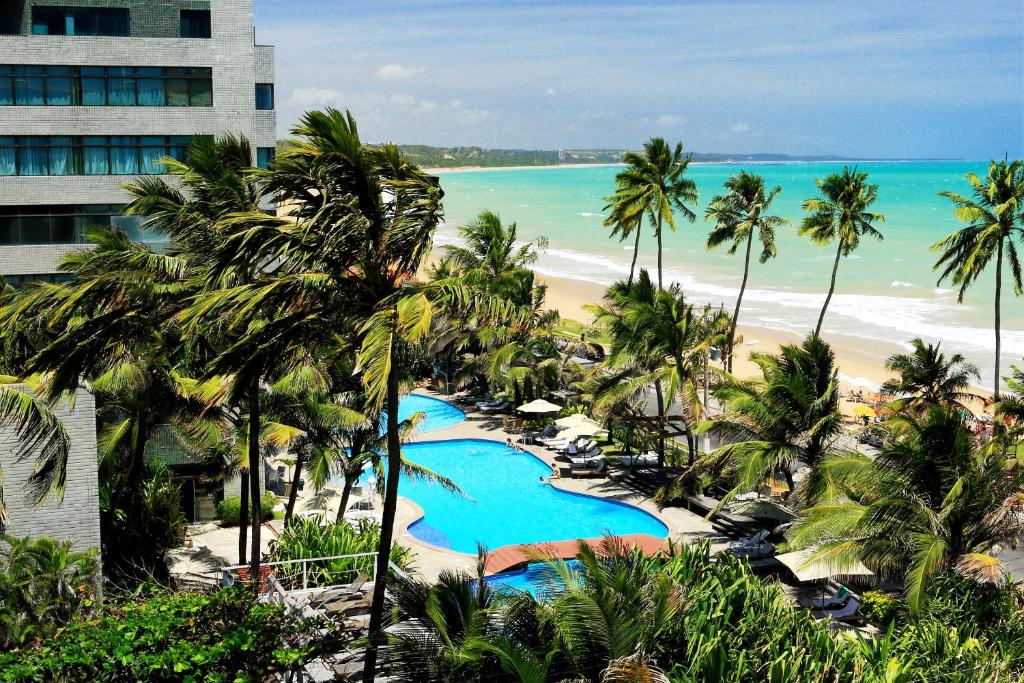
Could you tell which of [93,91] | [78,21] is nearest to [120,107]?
[93,91]

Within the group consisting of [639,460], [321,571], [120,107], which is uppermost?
[120,107]

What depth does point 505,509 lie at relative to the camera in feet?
93.1

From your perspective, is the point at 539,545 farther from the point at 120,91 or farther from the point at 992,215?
the point at 992,215

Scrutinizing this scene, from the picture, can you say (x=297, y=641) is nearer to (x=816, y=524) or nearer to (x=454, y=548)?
(x=816, y=524)

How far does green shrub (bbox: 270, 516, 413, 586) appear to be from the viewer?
1912 centimetres

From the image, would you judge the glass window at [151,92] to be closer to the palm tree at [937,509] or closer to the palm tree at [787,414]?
the palm tree at [787,414]

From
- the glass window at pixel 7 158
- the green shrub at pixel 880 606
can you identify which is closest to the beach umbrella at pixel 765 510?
the green shrub at pixel 880 606

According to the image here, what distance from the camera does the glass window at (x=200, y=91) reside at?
2758 cm

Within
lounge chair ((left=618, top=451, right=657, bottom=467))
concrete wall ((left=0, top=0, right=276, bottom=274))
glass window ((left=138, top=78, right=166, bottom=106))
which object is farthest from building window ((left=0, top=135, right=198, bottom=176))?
lounge chair ((left=618, top=451, right=657, bottom=467))

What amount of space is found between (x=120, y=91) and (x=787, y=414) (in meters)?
19.2

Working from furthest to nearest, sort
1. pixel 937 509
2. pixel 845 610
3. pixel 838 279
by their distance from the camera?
pixel 838 279 → pixel 845 610 → pixel 937 509

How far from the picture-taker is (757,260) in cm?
8750

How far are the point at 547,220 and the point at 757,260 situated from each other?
5503 cm

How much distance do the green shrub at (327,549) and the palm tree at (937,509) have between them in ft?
28.2
